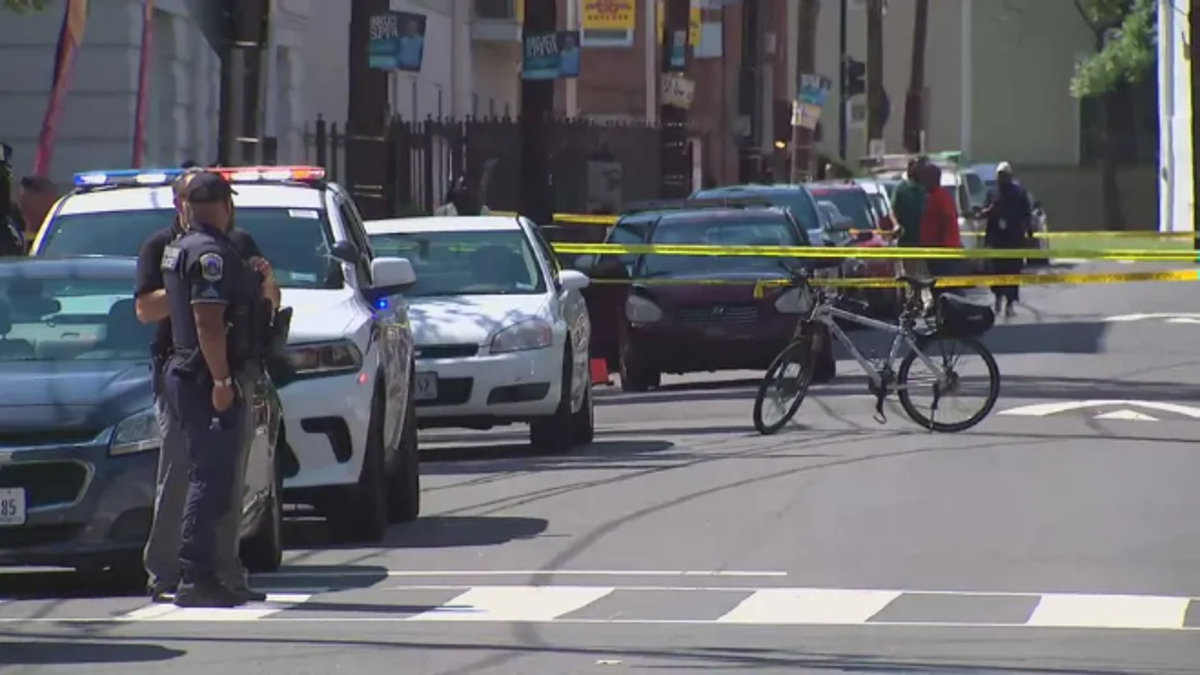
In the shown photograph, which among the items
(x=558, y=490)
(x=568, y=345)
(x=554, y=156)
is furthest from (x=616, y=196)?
(x=558, y=490)

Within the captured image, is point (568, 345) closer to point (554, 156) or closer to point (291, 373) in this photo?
point (291, 373)

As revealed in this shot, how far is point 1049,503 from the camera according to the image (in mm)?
14141

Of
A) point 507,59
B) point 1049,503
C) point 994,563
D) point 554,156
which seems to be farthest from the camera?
point 507,59

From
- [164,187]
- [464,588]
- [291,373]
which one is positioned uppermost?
[164,187]

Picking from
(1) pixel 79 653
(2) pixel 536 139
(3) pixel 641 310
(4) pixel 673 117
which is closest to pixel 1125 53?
(4) pixel 673 117

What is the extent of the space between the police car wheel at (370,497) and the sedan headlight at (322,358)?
0.26m

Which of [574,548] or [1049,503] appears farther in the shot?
[1049,503]

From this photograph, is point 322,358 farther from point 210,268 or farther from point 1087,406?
point 1087,406

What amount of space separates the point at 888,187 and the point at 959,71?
38.2m

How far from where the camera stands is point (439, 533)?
44.1 ft

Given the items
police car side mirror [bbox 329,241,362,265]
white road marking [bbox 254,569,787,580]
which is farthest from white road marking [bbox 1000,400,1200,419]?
white road marking [bbox 254,569,787,580]

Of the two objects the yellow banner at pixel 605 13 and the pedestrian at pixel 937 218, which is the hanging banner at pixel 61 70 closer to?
the pedestrian at pixel 937 218

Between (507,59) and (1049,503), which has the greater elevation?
(507,59)

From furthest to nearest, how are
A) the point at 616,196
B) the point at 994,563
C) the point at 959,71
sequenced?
the point at 959,71
the point at 616,196
the point at 994,563
